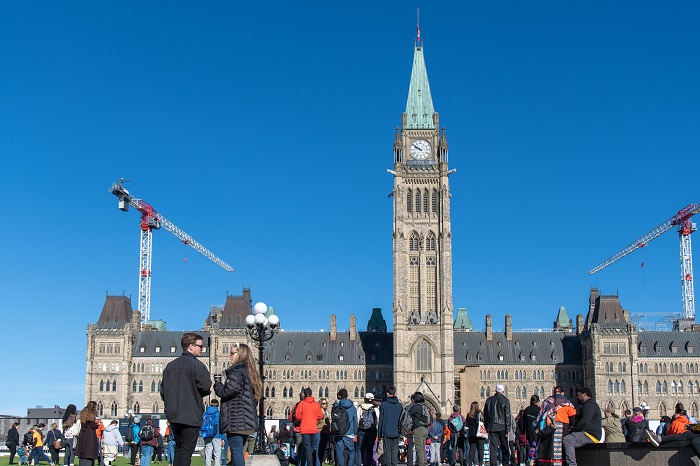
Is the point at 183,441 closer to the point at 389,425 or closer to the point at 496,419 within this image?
the point at 389,425

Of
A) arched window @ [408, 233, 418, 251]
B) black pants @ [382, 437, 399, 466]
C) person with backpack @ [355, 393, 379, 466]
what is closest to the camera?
black pants @ [382, 437, 399, 466]

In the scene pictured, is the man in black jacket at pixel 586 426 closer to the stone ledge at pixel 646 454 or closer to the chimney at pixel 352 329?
the stone ledge at pixel 646 454

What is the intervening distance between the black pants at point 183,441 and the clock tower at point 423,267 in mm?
88880

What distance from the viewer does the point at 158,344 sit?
115 meters

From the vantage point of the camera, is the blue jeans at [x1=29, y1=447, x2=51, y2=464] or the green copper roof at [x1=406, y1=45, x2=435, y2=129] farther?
the green copper roof at [x1=406, y1=45, x2=435, y2=129]

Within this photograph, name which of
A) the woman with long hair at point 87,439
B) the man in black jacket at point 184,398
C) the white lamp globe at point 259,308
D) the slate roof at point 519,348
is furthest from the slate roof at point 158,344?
the man in black jacket at point 184,398

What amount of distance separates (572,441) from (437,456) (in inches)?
542

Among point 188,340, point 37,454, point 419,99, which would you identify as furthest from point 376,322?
point 188,340

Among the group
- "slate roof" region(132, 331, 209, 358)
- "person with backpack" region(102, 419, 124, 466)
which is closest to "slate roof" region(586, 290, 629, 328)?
"slate roof" region(132, 331, 209, 358)

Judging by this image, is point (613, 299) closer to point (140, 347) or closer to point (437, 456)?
point (140, 347)

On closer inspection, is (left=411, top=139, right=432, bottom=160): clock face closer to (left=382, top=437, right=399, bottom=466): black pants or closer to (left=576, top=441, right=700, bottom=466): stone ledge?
(left=382, top=437, right=399, bottom=466): black pants

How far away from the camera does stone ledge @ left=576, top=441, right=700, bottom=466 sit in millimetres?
18172

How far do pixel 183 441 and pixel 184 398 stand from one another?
0.66 m

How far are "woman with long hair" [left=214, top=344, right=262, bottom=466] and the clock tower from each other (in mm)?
86655
